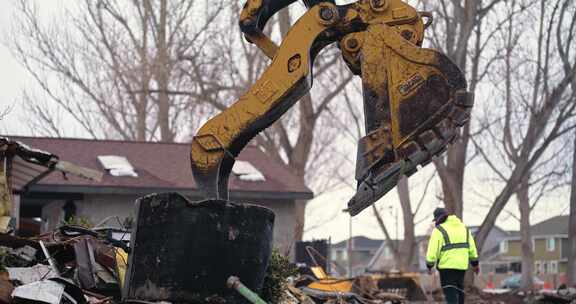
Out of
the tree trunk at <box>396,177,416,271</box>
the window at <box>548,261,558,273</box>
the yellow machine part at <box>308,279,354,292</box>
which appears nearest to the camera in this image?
the yellow machine part at <box>308,279,354,292</box>

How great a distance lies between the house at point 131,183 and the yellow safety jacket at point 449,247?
28.3 ft

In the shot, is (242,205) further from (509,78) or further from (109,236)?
(509,78)

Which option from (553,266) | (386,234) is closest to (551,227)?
(553,266)

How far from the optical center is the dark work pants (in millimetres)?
12934

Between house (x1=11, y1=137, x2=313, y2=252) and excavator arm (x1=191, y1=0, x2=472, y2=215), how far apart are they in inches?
514

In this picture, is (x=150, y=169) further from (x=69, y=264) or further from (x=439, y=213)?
(x=69, y=264)

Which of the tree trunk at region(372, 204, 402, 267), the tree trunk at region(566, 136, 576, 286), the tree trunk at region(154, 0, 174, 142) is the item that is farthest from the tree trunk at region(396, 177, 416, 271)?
the tree trunk at region(566, 136, 576, 286)

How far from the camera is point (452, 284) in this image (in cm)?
1302

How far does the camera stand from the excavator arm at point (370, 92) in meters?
8.08

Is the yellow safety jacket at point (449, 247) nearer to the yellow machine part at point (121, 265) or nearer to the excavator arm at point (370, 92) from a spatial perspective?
the excavator arm at point (370, 92)

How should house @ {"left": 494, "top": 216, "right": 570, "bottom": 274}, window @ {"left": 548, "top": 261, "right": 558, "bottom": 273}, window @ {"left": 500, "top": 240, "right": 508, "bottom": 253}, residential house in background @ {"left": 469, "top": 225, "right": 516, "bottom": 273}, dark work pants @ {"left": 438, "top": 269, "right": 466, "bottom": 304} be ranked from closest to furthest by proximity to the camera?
dark work pants @ {"left": 438, "top": 269, "right": 466, "bottom": 304} < house @ {"left": 494, "top": 216, "right": 570, "bottom": 274} < window @ {"left": 548, "top": 261, "right": 558, "bottom": 273} < residential house in background @ {"left": 469, "top": 225, "right": 516, "bottom": 273} < window @ {"left": 500, "top": 240, "right": 508, "bottom": 253}

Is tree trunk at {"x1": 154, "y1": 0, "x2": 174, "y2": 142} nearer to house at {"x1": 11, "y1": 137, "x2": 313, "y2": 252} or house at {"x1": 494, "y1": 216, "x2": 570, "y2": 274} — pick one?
house at {"x1": 11, "y1": 137, "x2": 313, "y2": 252}

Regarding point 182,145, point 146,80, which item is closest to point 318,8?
point 182,145

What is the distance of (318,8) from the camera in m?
8.59
